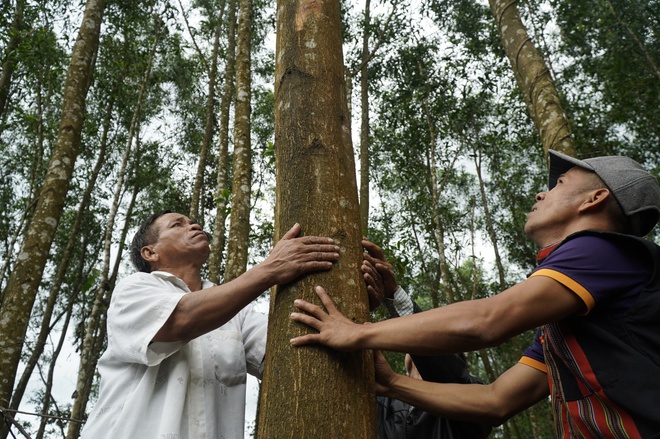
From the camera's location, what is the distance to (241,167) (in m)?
5.88

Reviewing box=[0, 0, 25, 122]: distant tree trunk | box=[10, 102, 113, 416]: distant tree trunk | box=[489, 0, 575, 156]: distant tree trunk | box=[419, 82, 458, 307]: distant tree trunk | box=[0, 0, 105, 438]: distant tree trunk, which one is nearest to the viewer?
box=[489, 0, 575, 156]: distant tree trunk

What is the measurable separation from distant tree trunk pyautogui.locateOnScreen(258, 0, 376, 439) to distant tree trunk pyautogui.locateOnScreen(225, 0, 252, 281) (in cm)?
368

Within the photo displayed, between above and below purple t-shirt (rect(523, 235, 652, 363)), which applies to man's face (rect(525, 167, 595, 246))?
above

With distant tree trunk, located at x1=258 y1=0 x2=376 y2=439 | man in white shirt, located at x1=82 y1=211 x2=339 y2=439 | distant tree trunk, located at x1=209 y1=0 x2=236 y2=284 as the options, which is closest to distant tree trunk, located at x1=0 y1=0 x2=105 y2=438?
distant tree trunk, located at x1=209 y1=0 x2=236 y2=284

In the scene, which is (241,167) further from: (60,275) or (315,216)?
(60,275)

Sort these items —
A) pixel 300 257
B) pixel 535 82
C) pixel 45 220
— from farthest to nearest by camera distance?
pixel 45 220
pixel 535 82
pixel 300 257

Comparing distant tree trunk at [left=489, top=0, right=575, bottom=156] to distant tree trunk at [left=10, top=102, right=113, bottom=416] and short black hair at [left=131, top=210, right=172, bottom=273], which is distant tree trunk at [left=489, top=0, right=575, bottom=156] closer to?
short black hair at [left=131, top=210, right=172, bottom=273]

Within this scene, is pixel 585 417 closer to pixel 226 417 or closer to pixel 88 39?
pixel 226 417

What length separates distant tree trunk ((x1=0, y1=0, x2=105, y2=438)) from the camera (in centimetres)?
393

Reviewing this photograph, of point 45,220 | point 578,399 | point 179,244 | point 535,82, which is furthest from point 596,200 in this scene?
point 45,220

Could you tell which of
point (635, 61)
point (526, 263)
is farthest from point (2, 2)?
point (526, 263)

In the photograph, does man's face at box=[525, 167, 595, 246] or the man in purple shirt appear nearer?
the man in purple shirt

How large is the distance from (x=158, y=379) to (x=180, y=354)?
125mm

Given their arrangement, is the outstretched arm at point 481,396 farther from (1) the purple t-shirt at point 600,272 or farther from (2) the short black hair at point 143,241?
(2) the short black hair at point 143,241
